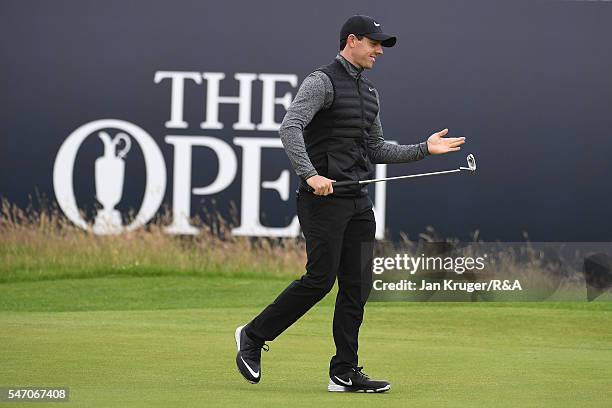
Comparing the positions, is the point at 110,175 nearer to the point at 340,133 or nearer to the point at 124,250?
the point at 124,250

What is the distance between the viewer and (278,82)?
13.6 meters

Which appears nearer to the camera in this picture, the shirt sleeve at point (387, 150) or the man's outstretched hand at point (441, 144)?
the man's outstretched hand at point (441, 144)

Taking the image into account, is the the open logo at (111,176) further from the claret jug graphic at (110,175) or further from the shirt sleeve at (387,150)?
the shirt sleeve at (387,150)

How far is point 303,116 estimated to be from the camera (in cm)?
584

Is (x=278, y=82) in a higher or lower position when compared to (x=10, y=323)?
higher

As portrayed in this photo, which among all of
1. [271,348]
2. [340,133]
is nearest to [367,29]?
[340,133]

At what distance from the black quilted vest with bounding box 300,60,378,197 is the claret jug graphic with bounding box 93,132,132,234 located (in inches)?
307

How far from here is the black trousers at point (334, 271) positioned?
19.4 feet

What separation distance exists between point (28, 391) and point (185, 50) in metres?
8.51

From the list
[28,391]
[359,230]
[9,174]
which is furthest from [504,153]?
[28,391]

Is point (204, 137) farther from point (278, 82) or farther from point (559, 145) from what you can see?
point (559, 145)

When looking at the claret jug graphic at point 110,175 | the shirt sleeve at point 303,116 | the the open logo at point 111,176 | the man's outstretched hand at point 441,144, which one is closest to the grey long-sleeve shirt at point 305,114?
the shirt sleeve at point 303,116

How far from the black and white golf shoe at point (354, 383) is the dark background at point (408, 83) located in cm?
765

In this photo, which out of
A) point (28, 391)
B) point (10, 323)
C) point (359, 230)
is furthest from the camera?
point (10, 323)
